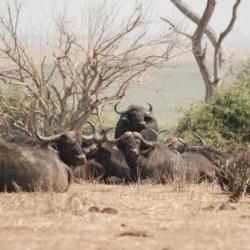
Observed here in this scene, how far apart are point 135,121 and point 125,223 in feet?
41.2

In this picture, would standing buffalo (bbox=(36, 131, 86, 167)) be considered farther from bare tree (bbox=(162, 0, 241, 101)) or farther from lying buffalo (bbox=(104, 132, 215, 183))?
bare tree (bbox=(162, 0, 241, 101))

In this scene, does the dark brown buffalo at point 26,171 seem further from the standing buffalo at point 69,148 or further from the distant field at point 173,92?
the distant field at point 173,92

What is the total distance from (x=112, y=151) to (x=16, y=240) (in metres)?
10.2

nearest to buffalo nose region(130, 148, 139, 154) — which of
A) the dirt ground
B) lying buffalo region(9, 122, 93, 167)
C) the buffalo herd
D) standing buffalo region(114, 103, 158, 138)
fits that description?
the buffalo herd

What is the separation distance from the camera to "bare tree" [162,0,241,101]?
27.7 m

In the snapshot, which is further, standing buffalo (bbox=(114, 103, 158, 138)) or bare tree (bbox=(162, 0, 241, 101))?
bare tree (bbox=(162, 0, 241, 101))

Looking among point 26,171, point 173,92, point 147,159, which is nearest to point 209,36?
point 147,159

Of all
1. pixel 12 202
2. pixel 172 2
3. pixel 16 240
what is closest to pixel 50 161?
pixel 12 202

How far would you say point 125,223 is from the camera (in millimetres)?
7750

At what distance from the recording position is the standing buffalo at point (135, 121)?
66.0 feet

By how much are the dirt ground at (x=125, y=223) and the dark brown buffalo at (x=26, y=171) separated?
538 mm

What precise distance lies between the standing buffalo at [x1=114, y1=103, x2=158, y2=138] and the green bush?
1648mm

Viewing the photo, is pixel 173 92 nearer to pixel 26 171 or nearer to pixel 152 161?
pixel 152 161

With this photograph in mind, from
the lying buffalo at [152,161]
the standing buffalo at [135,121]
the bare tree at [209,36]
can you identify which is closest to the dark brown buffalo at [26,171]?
the lying buffalo at [152,161]
